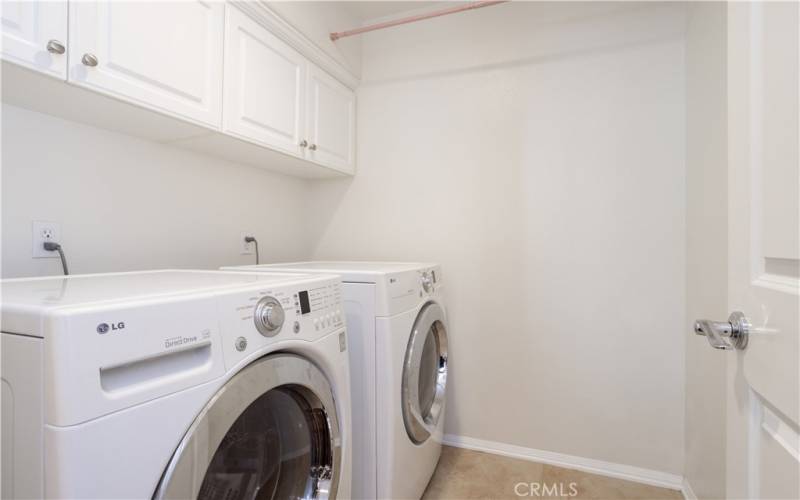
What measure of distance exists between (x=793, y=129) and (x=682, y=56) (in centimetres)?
166

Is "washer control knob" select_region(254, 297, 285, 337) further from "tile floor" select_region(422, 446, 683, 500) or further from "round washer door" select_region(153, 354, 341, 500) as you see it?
"tile floor" select_region(422, 446, 683, 500)

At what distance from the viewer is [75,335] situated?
518 mm

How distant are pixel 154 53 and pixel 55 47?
0.87ft

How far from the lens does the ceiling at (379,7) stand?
217 centimetres

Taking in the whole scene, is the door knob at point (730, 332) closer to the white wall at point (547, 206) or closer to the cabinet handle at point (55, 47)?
the white wall at point (547, 206)

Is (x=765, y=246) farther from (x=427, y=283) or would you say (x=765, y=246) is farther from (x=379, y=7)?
(x=379, y=7)

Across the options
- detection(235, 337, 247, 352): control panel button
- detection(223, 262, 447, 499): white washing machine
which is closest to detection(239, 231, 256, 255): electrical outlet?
detection(223, 262, 447, 499): white washing machine

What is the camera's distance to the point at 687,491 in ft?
5.59

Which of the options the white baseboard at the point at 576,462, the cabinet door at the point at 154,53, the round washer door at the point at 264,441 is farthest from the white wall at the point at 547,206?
the round washer door at the point at 264,441

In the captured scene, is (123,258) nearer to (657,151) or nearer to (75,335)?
(75,335)

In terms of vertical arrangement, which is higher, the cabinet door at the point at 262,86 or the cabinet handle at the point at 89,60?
the cabinet door at the point at 262,86

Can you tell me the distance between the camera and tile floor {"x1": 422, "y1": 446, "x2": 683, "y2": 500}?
172cm

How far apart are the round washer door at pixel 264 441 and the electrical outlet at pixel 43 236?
0.95 m

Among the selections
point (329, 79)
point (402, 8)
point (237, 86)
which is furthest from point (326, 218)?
point (402, 8)
